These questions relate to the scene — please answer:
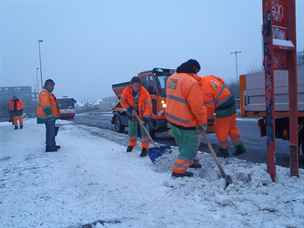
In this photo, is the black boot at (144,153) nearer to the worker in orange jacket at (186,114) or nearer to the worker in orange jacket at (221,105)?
the worker in orange jacket at (221,105)

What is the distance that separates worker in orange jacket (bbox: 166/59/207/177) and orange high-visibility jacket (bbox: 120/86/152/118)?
2740mm

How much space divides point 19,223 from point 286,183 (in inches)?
140

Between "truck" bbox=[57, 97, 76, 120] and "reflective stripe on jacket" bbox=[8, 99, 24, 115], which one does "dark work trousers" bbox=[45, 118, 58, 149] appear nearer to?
"reflective stripe on jacket" bbox=[8, 99, 24, 115]

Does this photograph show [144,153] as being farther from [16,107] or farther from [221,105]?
[16,107]


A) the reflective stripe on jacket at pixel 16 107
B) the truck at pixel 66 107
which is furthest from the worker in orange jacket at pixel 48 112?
the truck at pixel 66 107

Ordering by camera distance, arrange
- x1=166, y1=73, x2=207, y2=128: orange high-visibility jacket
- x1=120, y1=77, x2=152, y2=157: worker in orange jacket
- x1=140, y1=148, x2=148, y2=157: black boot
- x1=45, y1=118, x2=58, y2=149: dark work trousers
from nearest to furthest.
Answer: x1=166, y1=73, x2=207, y2=128: orange high-visibility jacket
x1=140, y1=148, x2=148, y2=157: black boot
x1=120, y1=77, x2=152, y2=157: worker in orange jacket
x1=45, y1=118, x2=58, y2=149: dark work trousers

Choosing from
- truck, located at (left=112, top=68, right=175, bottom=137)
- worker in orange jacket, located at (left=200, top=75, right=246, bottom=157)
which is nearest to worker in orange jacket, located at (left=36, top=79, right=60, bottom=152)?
truck, located at (left=112, top=68, right=175, bottom=137)

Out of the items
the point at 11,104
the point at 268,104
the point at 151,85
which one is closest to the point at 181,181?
the point at 268,104

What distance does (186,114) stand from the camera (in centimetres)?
613

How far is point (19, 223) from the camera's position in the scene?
4391 mm

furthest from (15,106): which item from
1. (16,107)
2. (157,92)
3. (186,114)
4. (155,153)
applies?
(186,114)

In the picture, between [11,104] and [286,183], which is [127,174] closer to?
[286,183]

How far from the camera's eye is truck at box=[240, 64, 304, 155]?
778cm

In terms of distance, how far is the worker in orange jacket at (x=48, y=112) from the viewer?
9.98m
